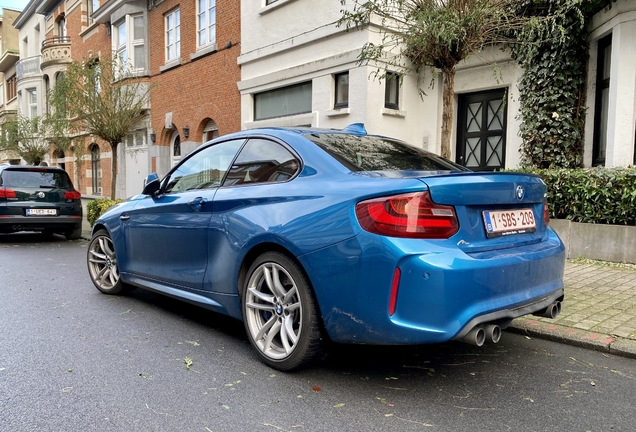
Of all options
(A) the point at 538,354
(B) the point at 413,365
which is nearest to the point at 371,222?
(B) the point at 413,365

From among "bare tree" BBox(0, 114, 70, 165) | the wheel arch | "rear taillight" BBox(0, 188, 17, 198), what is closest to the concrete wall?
the wheel arch

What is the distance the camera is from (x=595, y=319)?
176 inches

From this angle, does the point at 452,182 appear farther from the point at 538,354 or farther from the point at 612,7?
the point at 612,7

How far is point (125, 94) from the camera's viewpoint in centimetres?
1277

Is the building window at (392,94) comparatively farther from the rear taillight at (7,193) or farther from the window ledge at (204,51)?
the rear taillight at (7,193)

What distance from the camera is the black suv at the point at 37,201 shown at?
10312mm

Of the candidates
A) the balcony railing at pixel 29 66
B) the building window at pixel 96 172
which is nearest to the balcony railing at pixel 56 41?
the balcony railing at pixel 29 66

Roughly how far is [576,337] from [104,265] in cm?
464

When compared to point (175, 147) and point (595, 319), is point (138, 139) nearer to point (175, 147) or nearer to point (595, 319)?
point (175, 147)

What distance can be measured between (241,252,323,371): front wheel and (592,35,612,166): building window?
25.5 feet

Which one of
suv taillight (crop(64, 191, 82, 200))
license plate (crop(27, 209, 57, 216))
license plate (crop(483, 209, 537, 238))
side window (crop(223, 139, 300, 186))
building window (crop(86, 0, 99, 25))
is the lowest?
license plate (crop(27, 209, 57, 216))

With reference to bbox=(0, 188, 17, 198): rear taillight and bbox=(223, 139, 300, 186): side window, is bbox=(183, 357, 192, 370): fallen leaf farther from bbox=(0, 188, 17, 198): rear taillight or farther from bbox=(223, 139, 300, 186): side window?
bbox=(0, 188, 17, 198): rear taillight

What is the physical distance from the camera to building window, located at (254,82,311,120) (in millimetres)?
12070

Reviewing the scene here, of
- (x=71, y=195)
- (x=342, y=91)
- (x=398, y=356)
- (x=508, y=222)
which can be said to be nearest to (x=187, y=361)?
(x=398, y=356)
